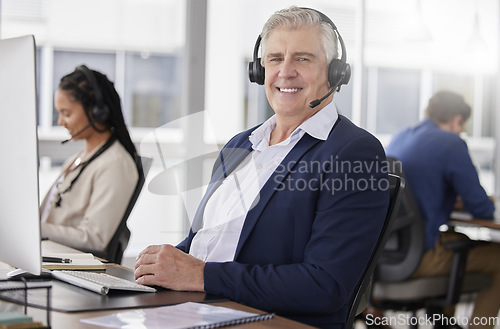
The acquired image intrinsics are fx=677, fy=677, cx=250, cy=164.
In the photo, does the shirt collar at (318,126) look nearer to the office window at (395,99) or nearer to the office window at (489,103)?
→ the office window at (395,99)

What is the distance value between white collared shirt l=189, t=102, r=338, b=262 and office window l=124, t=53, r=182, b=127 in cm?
250

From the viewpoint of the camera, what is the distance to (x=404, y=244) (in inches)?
124

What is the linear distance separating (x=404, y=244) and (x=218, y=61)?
1935 millimetres

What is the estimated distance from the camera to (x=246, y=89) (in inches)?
180

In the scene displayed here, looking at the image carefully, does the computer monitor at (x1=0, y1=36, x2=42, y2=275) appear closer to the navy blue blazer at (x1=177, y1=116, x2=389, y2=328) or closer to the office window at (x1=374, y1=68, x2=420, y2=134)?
the navy blue blazer at (x1=177, y1=116, x2=389, y2=328)

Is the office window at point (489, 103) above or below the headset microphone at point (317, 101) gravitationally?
above

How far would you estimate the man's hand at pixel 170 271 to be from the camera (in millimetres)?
1489

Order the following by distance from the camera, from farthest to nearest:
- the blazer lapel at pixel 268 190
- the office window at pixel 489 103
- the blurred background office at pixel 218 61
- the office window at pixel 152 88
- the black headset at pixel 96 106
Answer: the office window at pixel 489 103
the office window at pixel 152 88
the blurred background office at pixel 218 61
the black headset at pixel 96 106
the blazer lapel at pixel 268 190

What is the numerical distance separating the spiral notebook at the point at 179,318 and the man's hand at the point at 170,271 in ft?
0.57

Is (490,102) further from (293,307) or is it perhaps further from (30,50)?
(30,50)

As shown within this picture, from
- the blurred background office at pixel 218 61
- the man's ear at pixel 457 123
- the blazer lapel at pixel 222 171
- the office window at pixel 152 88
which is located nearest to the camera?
the blazer lapel at pixel 222 171

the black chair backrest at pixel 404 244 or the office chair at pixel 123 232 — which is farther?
the black chair backrest at pixel 404 244

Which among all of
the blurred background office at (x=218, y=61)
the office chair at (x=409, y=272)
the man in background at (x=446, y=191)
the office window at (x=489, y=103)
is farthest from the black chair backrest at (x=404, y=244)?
the office window at (x=489, y=103)

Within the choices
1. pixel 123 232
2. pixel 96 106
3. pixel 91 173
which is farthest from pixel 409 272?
pixel 96 106
